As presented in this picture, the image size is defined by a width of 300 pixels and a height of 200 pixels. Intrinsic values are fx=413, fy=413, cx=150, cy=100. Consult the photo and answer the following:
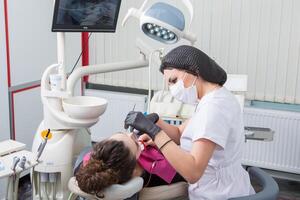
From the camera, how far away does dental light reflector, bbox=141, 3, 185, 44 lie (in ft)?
5.96

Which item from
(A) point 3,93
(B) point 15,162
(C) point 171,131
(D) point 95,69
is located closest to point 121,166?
(C) point 171,131

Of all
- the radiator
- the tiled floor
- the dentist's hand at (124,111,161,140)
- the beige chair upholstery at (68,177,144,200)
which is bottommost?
the tiled floor

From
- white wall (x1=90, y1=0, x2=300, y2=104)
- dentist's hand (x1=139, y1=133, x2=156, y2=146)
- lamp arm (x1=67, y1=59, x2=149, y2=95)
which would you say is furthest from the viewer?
white wall (x1=90, y1=0, x2=300, y2=104)

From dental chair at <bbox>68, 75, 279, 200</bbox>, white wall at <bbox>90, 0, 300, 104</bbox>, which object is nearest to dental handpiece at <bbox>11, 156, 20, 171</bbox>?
dental chair at <bbox>68, 75, 279, 200</bbox>

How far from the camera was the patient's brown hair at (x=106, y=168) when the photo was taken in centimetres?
134

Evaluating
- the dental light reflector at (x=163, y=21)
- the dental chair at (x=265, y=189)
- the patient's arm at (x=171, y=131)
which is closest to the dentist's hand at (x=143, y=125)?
the patient's arm at (x=171, y=131)

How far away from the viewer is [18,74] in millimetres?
2885

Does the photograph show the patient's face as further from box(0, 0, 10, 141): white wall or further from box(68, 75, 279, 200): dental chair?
box(0, 0, 10, 141): white wall

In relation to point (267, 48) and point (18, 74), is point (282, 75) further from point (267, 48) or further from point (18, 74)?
point (18, 74)

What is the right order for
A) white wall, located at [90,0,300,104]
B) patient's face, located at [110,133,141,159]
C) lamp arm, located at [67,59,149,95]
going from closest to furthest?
patient's face, located at [110,133,141,159] → lamp arm, located at [67,59,149,95] → white wall, located at [90,0,300,104]

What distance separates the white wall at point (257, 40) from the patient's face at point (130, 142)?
177 cm

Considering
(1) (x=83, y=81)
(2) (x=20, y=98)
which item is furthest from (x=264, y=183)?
(1) (x=83, y=81)

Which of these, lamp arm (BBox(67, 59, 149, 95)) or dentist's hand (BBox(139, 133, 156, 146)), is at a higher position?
lamp arm (BBox(67, 59, 149, 95))

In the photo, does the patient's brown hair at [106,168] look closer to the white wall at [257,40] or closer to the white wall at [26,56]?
the white wall at [26,56]
